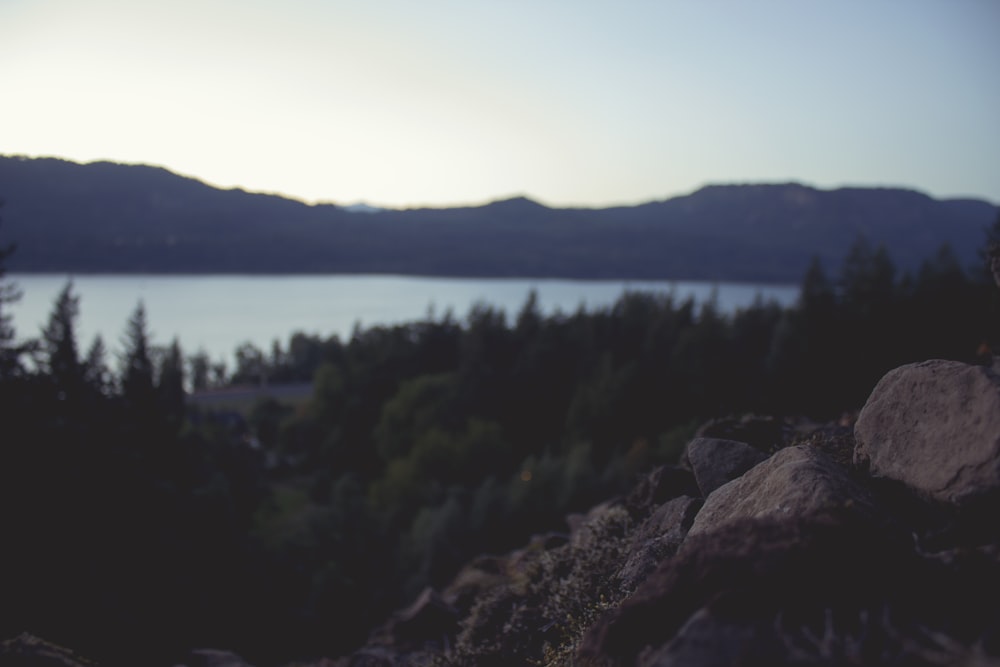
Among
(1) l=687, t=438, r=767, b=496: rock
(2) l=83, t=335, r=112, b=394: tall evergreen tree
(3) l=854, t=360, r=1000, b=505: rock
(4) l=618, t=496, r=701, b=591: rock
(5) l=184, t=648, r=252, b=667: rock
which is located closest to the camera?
(3) l=854, t=360, r=1000, b=505: rock

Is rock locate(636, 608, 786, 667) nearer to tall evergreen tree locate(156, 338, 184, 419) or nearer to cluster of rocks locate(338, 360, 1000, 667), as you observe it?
cluster of rocks locate(338, 360, 1000, 667)

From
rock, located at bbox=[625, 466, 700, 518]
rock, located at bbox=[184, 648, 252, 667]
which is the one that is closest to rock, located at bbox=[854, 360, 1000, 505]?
rock, located at bbox=[625, 466, 700, 518]

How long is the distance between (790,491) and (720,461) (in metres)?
1.50

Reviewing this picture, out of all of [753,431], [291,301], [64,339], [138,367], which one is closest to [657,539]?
[753,431]

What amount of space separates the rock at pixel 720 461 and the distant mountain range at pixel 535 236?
19.9 metres

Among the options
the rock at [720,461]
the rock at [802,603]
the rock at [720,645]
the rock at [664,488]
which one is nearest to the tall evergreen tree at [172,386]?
the rock at [664,488]

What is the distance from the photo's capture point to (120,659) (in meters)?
7.00

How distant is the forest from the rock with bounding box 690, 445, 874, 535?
3560 millimetres

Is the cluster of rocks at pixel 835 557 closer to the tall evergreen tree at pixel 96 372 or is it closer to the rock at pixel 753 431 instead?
the rock at pixel 753 431

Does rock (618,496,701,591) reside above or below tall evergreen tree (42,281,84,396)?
above

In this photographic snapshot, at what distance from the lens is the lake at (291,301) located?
71.4 meters

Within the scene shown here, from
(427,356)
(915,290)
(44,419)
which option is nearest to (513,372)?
(427,356)

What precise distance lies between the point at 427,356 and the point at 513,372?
11.8m

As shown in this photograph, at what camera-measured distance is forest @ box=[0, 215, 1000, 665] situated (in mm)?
12852
